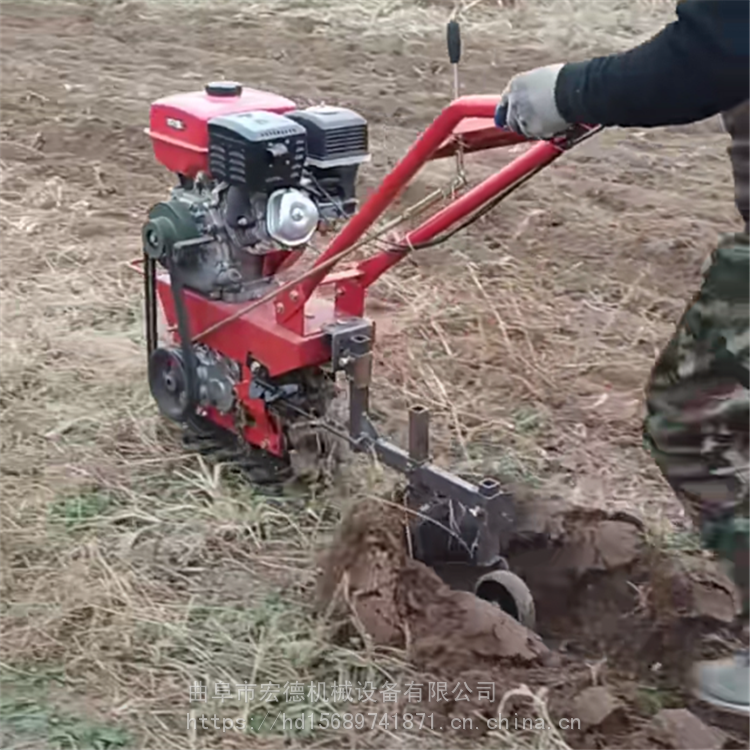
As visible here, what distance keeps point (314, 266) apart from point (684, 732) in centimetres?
154

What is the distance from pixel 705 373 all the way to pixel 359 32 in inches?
267

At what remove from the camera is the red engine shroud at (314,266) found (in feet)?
11.0

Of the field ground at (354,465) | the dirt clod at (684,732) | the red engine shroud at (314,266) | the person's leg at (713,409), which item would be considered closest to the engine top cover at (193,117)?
the red engine shroud at (314,266)

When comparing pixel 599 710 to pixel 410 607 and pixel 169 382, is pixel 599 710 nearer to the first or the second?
pixel 410 607

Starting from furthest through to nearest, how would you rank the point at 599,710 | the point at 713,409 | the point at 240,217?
the point at 240,217 → the point at 599,710 → the point at 713,409

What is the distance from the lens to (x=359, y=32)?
891cm

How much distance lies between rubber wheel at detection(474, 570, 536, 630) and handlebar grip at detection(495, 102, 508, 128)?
106 centimetres

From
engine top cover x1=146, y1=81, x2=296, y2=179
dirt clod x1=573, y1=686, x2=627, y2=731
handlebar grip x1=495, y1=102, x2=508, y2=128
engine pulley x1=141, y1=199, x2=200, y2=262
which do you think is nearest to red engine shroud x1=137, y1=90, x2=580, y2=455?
engine top cover x1=146, y1=81, x2=296, y2=179

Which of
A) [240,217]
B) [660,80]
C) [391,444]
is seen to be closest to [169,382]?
[240,217]

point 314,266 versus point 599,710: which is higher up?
point 314,266

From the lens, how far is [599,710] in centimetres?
288

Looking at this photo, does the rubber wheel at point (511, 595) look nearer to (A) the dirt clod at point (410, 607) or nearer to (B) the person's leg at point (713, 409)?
(A) the dirt clod at point (410, 607)

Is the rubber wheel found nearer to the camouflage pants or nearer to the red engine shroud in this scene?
the camouflage pants

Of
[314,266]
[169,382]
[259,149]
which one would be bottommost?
[169,382]
